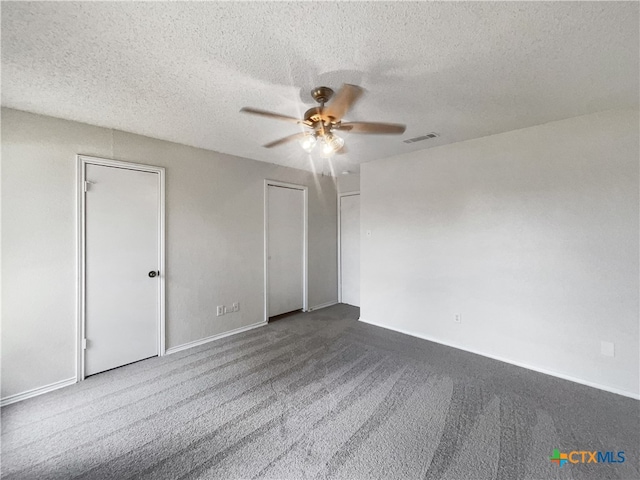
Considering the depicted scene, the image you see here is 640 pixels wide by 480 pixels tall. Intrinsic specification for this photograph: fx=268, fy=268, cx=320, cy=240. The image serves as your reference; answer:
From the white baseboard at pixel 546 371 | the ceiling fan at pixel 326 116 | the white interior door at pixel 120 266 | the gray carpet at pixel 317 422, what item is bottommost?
the gray carpet at pixel 317 422

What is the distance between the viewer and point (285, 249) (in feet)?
14.5

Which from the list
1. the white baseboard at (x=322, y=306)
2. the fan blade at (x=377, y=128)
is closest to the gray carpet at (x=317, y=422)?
the white baseboard at (x=322, y=306)

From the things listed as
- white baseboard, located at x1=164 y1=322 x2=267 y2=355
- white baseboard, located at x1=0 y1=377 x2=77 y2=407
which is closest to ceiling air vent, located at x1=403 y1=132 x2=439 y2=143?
white baseboard, located at x1=164 y1=322 x2=267 y2=355

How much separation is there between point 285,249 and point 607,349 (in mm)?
3820

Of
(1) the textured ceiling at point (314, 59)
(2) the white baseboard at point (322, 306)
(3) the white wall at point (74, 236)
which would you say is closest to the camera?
(1) the textured ceiling at point (314, 59)

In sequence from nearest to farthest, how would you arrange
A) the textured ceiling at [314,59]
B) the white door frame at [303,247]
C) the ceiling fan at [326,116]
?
the textured ceiling at [314,59]
the ceiling fan at [326,116]
the white door frame at [303,247]

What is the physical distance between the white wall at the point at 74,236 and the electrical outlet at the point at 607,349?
12.4 feet

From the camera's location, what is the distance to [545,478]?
151 centimetres

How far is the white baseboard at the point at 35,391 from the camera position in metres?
2.20

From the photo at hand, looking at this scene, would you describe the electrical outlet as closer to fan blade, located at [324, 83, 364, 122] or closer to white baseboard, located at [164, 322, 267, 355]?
fan blade, located at [324, 83, 364, 122]

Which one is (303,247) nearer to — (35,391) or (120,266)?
(120,266)

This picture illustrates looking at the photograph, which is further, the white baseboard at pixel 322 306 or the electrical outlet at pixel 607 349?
the white baseboard at pixel 322 306

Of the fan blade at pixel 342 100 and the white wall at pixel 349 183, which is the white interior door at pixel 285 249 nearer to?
the white wall at pixel 349 183

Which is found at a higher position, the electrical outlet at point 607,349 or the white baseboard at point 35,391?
the electrical outlet at point 607,349
